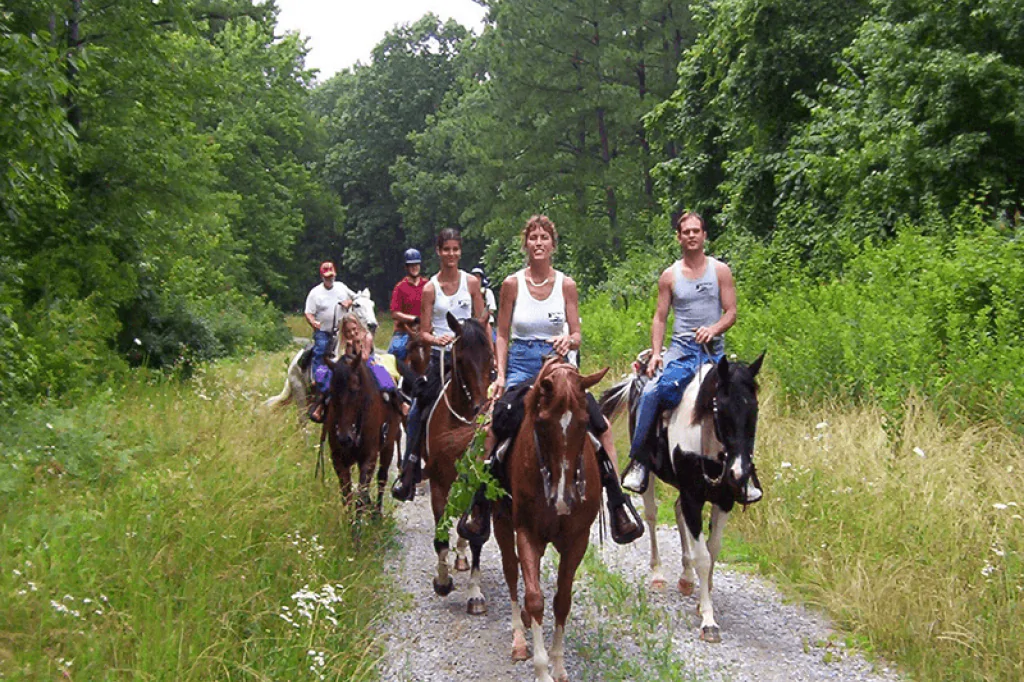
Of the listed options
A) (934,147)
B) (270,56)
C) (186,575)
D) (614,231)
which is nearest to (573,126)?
(614,231)

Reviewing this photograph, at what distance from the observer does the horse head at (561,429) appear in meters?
5.32

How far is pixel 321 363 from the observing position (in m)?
11.1

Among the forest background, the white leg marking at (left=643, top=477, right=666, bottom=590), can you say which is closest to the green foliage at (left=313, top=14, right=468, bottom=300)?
the forest background

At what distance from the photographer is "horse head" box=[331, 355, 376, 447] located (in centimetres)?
852

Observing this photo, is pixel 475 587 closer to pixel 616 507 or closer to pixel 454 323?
pixel 616 507

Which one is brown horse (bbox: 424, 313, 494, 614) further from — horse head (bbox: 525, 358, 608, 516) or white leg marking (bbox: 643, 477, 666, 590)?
horse head (bbox: 525, 358, 608, 516)

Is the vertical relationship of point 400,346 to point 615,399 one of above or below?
above

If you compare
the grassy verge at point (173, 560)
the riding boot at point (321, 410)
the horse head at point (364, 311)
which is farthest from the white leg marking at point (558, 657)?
the horse head at point (364, 311)

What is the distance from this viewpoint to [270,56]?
45.2 meters

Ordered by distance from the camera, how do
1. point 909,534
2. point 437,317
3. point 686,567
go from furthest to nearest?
point 437,317 → point 686,567 → point 909,534

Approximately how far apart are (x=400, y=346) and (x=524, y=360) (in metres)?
5.47

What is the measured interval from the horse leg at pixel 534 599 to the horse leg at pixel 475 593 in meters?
1.36

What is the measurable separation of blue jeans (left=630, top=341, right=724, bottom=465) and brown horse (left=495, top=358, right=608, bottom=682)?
133cm

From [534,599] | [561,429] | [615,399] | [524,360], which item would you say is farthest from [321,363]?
[561,429]
